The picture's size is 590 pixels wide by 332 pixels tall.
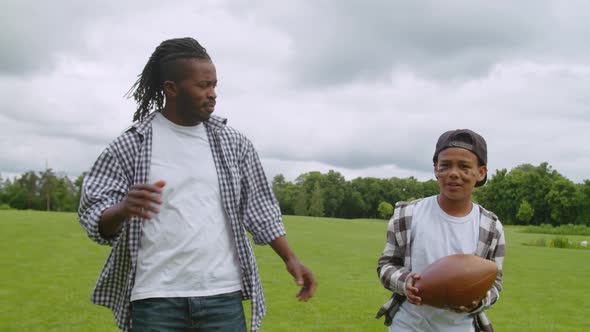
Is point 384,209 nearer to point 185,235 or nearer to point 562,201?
point 562,201

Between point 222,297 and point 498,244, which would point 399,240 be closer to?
point 498,244

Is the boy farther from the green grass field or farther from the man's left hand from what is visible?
the green grass field

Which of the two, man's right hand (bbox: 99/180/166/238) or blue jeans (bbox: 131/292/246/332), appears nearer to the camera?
man's right hand (bbox: 99/180/166/238)

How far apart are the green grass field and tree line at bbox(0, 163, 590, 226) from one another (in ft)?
183

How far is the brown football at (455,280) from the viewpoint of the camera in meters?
3.30

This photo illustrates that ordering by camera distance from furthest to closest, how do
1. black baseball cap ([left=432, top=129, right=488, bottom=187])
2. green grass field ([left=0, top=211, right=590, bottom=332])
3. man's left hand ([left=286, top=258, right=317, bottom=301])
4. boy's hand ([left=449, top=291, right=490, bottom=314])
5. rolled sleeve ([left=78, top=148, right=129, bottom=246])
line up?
green grass field ([left=0, top=211, right=590, bottom=332])
black baseball cap ([left=432, top=129, right=488, bottom=187])
boy's hand ([left=449, top=291, right=490, bottom=314])
man's left hand ([left=286, top=258, right=317, bottom=301])
rolled sleeve ([left=78, top=148, right=129, bottom=246])

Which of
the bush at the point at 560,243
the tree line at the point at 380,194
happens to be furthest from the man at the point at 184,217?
the tree line at the point at 380,194

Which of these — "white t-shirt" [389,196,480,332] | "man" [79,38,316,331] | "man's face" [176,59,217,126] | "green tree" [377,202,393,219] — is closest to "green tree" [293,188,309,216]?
"green tree" [377,202,393,219]

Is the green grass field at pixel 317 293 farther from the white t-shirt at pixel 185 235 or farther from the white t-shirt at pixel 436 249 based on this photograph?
the white t-shirt at pixel 185 235

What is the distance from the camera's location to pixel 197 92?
3.02 meters

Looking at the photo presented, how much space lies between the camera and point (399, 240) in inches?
141

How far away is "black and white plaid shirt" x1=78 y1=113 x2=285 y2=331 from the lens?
2854mm

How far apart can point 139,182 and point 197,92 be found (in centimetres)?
55

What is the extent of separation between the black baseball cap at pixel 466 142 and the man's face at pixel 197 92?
1.46 m
